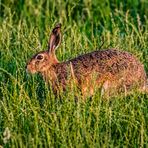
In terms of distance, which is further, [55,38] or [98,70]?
[55,38]

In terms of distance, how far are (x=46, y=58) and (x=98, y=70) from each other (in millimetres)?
470

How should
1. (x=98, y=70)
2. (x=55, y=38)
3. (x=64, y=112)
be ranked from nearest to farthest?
(x=64, y=112), (x=98, y=70), (x=55, y=38)

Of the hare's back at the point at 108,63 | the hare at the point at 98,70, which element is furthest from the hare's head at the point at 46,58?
the hare's back at the point at 108,63

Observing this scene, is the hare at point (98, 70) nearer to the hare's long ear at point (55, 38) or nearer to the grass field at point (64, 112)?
the hare's long ear at point (55, 38)

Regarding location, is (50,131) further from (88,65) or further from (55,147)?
(88,65)

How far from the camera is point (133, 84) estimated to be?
5.57 m

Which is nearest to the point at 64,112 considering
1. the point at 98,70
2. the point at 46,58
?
the point at 98,70

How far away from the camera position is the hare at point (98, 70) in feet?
18.2

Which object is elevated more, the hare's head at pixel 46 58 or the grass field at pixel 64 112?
the hare's head at pixel 46 58

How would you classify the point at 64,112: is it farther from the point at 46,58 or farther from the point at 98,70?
the point at 46,58

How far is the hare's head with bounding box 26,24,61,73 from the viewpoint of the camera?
576cm

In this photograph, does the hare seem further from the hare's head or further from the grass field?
the grass field

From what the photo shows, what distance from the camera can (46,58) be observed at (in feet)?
19.2

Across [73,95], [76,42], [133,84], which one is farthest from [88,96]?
[76,42]
